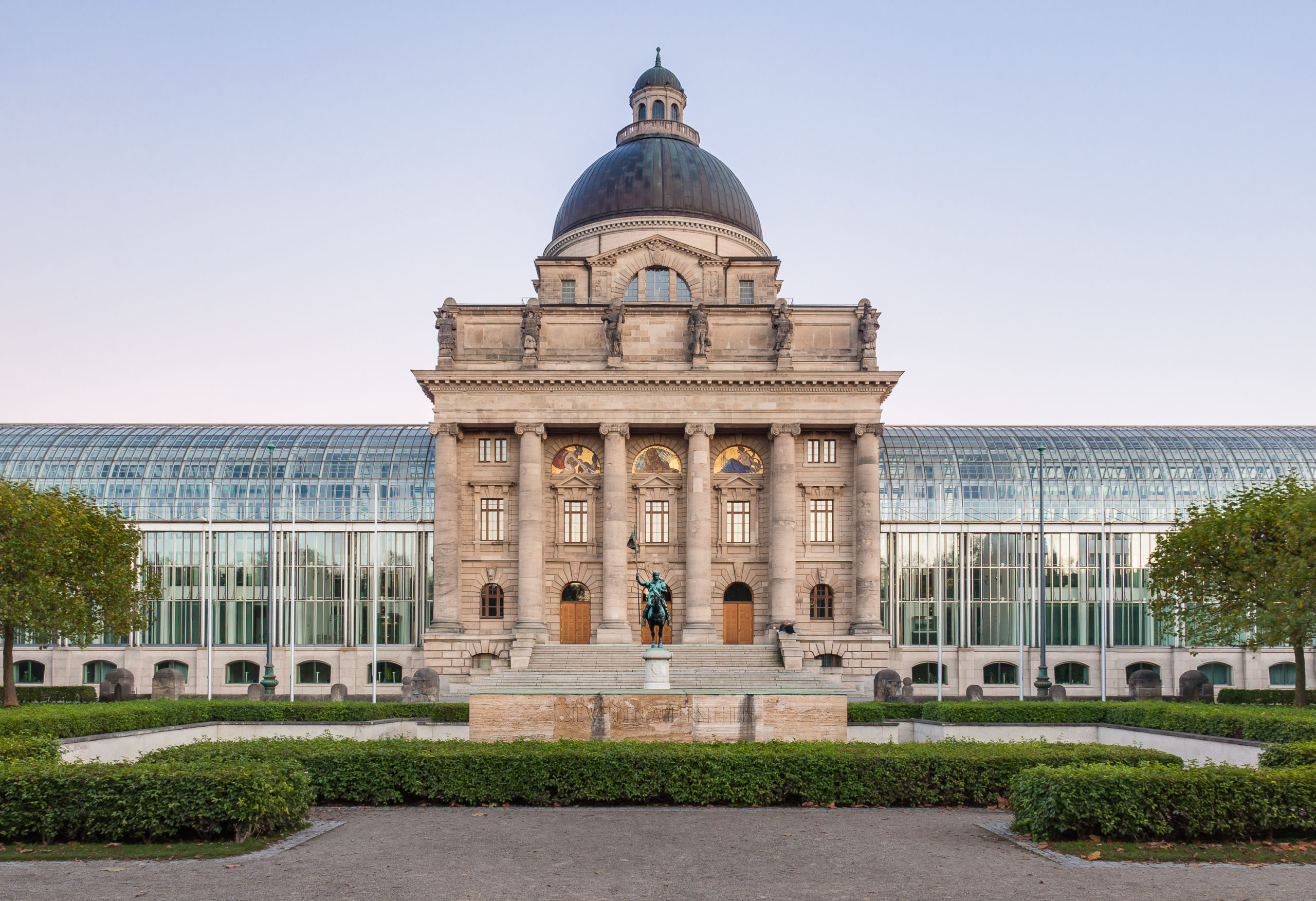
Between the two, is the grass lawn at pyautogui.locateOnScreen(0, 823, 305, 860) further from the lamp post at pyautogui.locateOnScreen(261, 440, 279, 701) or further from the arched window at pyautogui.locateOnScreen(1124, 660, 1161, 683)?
the arched window at pyautogui.locateOnScreen(1124, 660, 1161, 683)

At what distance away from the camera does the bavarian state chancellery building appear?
60906 millimetres

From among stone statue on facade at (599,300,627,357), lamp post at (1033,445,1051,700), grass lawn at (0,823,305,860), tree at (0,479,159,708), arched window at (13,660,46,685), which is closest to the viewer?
grass lawn at (0,823,305,860)

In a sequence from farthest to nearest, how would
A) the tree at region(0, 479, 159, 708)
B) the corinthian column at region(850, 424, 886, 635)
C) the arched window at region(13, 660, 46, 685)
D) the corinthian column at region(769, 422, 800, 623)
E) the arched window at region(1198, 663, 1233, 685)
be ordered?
the arched window at region(1198, 663, 1233, 685) → the arched window at region(13, 660, 46, 685) → the corinthian column at region(850, 424, 886, 635) → the corinthian column at region(769, 422, 800, 623) → the tree at region(0, 479, 159, 708)

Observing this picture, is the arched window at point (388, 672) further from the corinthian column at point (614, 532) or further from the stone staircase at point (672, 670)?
the corinthian column at point (614, 532)

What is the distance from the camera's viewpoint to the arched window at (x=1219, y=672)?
68.2m

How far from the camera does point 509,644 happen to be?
59625 millimetres

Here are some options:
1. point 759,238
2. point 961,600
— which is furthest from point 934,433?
point 759,238

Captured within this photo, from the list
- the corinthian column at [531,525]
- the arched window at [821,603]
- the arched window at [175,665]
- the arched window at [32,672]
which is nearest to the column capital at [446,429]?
the corinthian column at [531,525]

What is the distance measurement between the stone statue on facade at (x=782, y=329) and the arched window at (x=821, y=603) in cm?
1376

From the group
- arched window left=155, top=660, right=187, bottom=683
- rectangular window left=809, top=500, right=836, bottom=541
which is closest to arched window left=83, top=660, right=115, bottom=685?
arched window left=155, top=660, right=187, bottom=683

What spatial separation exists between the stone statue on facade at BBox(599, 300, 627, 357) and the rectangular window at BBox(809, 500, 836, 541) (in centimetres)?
1433

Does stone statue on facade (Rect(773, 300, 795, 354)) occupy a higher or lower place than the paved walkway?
higher

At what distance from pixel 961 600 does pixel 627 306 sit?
28.7m

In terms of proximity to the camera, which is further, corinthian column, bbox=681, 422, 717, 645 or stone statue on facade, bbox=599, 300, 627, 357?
stone statue on facade, bbox=599, 300, 627, 357
